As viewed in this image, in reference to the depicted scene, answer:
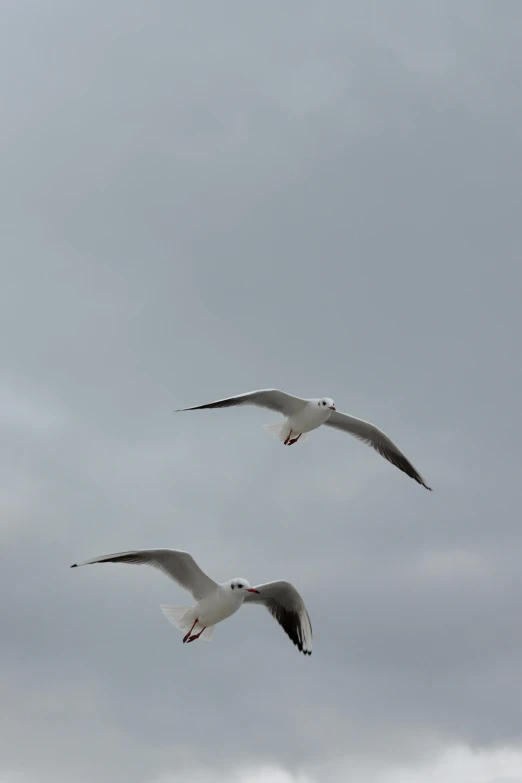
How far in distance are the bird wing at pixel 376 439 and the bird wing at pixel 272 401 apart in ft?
6.49

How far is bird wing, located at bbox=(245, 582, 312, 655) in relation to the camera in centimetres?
2197

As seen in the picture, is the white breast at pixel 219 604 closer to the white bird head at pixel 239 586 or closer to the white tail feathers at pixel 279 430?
the white bird head at pixel 239 586

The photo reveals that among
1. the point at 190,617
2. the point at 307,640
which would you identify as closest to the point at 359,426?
the point at 307,640

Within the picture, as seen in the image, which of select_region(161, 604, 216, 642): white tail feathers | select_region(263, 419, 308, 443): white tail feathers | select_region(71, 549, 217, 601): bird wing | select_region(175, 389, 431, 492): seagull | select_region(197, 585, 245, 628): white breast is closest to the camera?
select_region(71, 549, 217, 601): bird wing

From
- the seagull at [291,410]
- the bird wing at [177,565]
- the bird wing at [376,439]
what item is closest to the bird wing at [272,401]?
the seagull at [291,410]

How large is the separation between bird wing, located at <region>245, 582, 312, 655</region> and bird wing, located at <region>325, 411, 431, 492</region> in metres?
4.68

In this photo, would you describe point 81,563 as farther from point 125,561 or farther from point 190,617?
point 190,617

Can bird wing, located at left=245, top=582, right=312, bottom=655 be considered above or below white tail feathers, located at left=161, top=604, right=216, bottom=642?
above

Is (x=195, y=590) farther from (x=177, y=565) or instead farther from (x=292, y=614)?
(x=292, y=614)

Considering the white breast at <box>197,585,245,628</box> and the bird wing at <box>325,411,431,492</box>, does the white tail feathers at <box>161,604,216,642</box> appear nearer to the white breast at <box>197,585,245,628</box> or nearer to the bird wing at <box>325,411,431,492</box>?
the white breast at <box>197,585,245,628</box>

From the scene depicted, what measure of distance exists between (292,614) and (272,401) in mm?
4044

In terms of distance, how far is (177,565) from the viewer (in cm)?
1977

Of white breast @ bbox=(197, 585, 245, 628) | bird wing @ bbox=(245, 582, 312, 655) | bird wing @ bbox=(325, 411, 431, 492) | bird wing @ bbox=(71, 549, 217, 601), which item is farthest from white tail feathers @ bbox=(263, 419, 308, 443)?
bird wing @ bbox=(71, 549, 217, 601)

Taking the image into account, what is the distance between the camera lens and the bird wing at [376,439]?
25.6m
